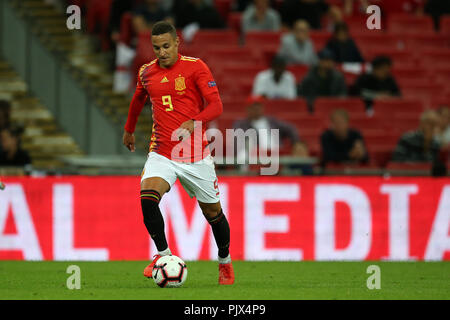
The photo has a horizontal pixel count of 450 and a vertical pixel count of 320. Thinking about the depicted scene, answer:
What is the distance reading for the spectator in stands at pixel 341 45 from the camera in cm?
1644

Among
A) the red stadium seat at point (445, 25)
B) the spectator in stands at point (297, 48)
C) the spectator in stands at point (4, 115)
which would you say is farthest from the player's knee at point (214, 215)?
the red stadium seat at point (445, 25)

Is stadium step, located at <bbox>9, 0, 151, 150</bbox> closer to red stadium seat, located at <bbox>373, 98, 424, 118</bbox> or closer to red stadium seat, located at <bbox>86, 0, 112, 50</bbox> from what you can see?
red stadium seat, located at <bbox>86, 0, 112, 50</bbox>

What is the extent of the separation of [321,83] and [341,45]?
133cm

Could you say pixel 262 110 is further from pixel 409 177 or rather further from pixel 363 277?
pixel 363 277

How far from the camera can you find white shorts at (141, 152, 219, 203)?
841 centimetres

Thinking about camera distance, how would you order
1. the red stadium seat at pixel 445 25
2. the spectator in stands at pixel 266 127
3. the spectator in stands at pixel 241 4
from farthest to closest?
the red stadium seat at pixel 445 25 → the spectator in stands at pixel 241 4 → the spectator in stands at pixel 266 127

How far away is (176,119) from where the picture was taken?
27.9ft

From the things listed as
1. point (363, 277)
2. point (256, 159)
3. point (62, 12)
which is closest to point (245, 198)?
point (256, 159)

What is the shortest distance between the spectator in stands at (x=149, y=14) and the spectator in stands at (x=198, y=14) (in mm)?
210

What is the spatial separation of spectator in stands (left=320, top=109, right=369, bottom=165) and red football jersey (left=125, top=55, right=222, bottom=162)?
17.2 feet

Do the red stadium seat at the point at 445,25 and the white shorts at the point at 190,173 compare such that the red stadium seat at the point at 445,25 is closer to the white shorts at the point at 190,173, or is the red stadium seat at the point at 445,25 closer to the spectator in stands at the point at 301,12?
the spectator in stands at the point at 301,12

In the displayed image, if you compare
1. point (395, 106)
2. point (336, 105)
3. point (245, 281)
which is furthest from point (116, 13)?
point (245, 281)

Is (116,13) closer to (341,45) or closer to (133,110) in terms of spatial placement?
(341,45)

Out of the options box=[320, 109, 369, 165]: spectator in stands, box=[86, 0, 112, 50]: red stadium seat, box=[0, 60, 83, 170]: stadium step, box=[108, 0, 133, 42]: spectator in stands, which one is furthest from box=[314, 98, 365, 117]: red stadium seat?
box=[86, 0, 112, 50]: red stadium seat
